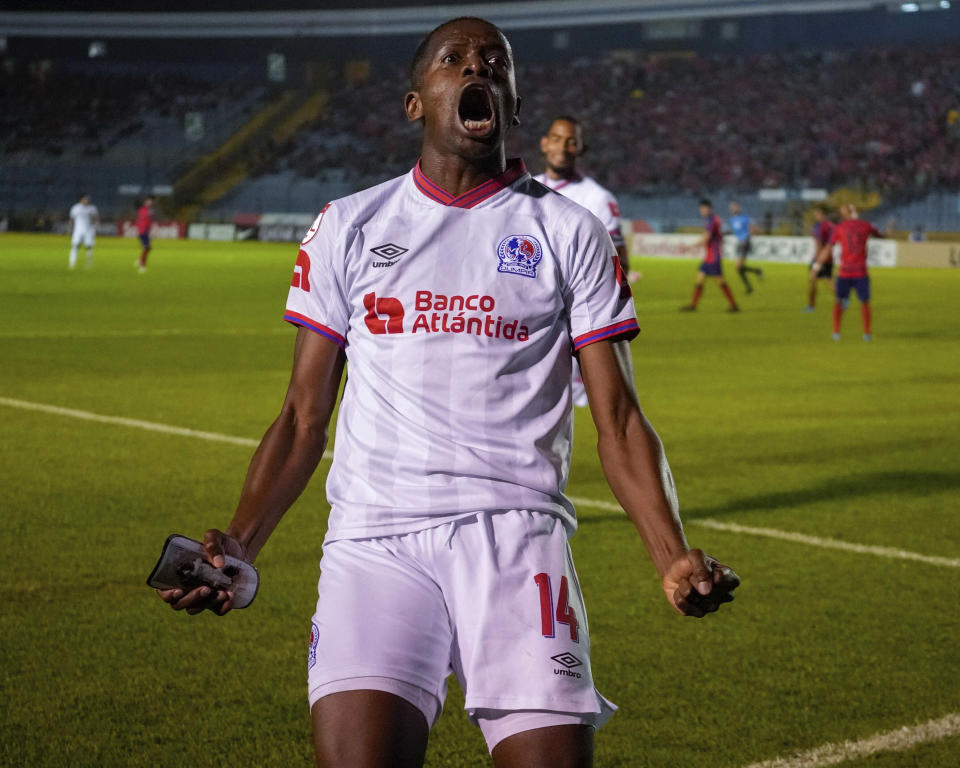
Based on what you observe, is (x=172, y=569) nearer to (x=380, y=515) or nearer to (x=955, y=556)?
(x=380, y=515)

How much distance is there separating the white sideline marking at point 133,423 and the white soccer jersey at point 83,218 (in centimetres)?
2138

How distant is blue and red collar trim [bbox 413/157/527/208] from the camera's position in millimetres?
3029

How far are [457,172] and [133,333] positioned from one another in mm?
15712

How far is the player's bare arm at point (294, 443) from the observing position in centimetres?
296

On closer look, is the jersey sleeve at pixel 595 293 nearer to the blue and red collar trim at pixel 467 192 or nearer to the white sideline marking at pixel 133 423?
the blue and red collar trim at pixel 467 192

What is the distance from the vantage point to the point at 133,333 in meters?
18.2

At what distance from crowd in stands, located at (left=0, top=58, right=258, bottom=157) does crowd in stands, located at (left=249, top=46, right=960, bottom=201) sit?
24.7 ft

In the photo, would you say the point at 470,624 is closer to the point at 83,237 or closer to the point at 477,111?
the point at 477,111

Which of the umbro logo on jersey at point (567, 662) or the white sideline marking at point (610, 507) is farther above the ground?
the umbro logo on jersey at point (567, 662)

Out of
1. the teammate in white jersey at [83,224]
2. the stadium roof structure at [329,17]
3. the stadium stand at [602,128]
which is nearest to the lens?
the teammate in white jersey at [83,224]

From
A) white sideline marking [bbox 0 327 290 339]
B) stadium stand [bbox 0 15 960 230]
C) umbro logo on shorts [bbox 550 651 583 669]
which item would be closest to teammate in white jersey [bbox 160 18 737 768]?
umbro logo on shorts [bbox 550 651 583 669]

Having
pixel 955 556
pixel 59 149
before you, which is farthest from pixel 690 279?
pixel 59 149

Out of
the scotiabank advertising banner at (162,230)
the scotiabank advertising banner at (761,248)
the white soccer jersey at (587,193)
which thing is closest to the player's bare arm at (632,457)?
the white soccer jersey at (587,193)

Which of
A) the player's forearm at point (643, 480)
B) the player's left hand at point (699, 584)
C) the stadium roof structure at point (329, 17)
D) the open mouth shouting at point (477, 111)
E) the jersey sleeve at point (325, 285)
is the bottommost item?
the player's left hand at point (699, 584)
